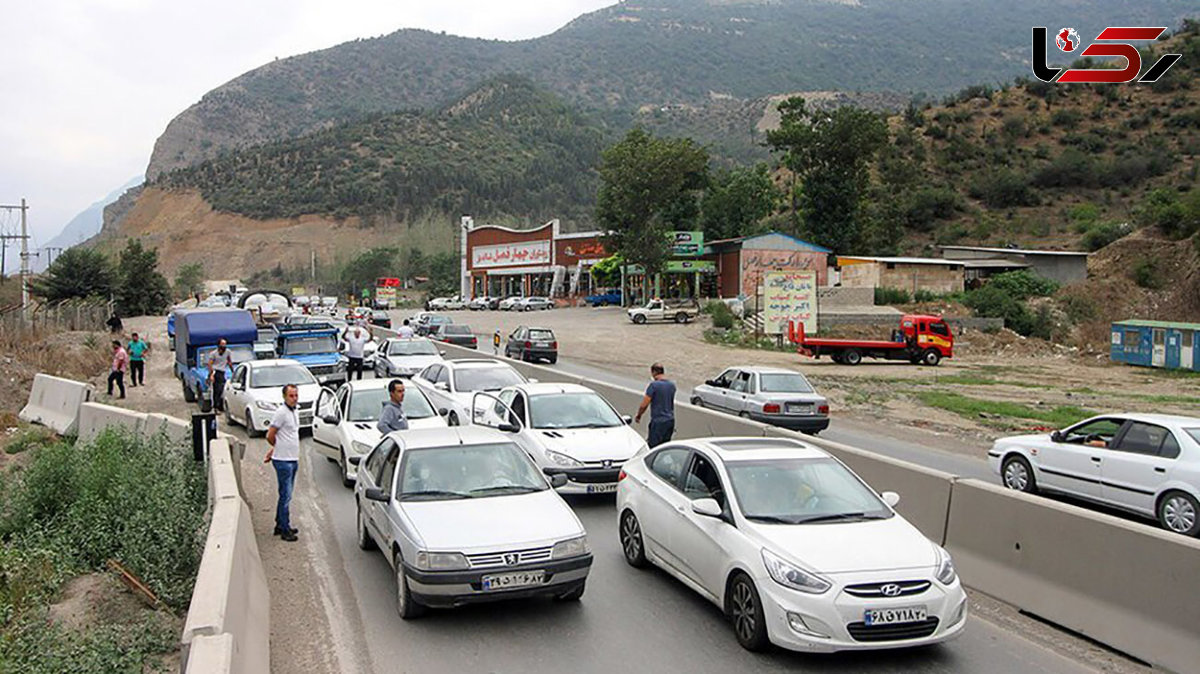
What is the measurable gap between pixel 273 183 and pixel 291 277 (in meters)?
28.5

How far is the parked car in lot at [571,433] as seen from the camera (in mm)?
12086

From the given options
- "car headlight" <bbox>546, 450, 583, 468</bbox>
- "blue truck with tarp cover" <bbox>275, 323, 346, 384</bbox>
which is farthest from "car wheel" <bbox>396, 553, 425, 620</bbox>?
"blue truck with tarp cover" <bbox>275, 323, 346, 384</bbox>

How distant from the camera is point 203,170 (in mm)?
172875

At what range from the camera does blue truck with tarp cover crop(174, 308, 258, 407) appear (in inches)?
989

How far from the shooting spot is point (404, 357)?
27.0 metres

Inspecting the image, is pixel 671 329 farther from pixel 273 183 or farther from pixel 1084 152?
pixel 273 183

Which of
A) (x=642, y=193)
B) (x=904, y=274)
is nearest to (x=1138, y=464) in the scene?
(x=904, y=274)

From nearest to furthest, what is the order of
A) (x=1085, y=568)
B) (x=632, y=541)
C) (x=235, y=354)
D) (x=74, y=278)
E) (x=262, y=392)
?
(x=1085, y=568), (x=632, y=541), (x=262, y=392), (x=235, y=354), (x=74, y=278)

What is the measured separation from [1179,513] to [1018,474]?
253 centimetres

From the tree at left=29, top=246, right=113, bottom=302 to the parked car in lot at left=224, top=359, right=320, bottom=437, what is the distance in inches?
1992

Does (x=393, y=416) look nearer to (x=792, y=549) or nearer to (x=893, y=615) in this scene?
(x=792, y=549)

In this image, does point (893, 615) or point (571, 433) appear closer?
point (893, 615)

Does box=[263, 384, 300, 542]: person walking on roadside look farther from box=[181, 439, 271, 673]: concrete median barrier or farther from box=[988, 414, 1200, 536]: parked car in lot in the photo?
box=[988, 414, 1200, 536]: parked car in lot

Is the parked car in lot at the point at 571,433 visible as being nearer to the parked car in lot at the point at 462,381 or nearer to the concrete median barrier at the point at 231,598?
the parked car in lot at the point at 462,381
